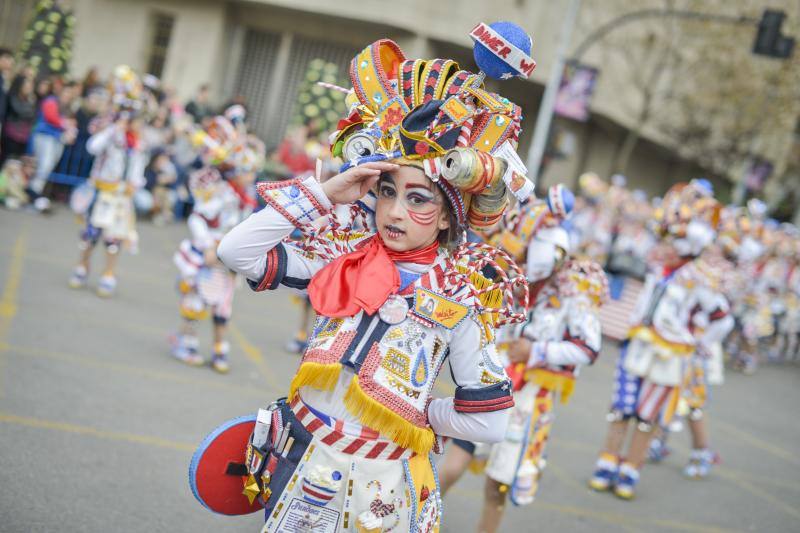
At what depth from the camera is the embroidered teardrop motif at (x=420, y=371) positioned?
2940 millimetres

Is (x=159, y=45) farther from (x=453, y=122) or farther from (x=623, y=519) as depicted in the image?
→ (x=453, y=122)

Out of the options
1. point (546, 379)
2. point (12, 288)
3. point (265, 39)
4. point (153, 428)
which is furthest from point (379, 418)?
point (265, 39)

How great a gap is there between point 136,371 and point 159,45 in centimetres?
2111

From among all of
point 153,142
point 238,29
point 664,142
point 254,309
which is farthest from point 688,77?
point 254,309

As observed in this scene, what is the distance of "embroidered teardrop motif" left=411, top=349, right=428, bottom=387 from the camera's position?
9.65 ft

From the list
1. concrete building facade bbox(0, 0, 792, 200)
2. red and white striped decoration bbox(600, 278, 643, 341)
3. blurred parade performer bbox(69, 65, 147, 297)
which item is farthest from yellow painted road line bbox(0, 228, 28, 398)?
concrete building facade bbox(0, 0, 792, 200)

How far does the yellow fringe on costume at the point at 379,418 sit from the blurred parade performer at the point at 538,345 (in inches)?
82.9

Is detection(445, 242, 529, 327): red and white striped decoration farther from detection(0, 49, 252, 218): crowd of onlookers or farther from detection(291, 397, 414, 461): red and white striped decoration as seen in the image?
detection(0, 49, 252, 218): crowd of onlookers

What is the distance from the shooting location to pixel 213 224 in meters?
7.52

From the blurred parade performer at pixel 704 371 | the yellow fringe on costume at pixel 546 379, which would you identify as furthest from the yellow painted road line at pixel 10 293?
the blurred parade performer at pixel 704 371

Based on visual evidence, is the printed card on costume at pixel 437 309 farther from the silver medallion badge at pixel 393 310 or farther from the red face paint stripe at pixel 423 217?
the red face paint stripe at pixel 423 217

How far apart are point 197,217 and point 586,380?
615 centimetres

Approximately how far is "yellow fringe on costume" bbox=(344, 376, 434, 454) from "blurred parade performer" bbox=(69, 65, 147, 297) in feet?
23.2

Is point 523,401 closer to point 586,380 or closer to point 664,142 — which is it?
point 586,380
